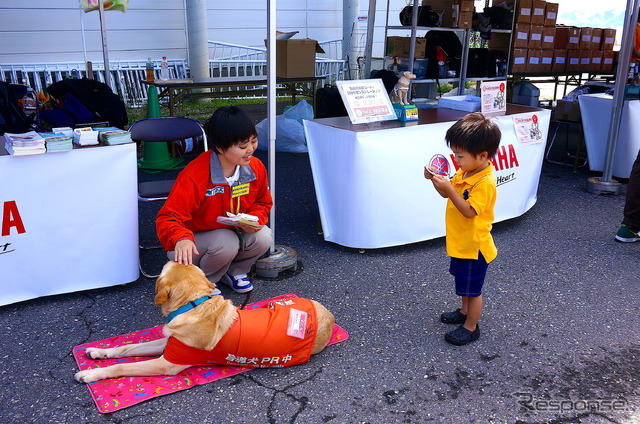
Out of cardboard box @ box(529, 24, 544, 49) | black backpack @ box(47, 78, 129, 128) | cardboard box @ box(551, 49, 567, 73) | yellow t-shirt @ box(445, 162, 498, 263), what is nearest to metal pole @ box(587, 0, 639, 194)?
yellow t-shirt @ box(445, 162, 498, 263)

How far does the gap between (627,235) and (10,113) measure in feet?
18.1

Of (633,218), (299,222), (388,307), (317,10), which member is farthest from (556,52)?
(388,307)

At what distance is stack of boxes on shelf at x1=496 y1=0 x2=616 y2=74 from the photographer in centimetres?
942

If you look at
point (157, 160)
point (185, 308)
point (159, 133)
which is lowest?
point (157, 160)

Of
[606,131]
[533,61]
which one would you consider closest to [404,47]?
[533,61]

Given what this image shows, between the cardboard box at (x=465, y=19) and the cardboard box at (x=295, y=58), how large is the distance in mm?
2257

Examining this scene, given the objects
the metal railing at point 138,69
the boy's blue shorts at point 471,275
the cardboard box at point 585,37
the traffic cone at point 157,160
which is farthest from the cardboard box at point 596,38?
the boy's blue shorts at point 471,275

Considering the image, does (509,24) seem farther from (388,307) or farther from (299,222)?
(388,307)

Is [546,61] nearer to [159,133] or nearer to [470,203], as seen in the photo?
[159,133]

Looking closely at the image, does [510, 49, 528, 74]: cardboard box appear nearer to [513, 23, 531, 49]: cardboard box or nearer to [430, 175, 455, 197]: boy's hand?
[513, 23, 531, 49]: cardboard box

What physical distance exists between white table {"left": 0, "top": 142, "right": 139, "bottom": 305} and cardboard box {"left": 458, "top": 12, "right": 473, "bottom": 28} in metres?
6.70

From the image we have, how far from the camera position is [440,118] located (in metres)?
4.58

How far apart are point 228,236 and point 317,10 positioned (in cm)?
1034

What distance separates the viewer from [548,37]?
32.5 feet
